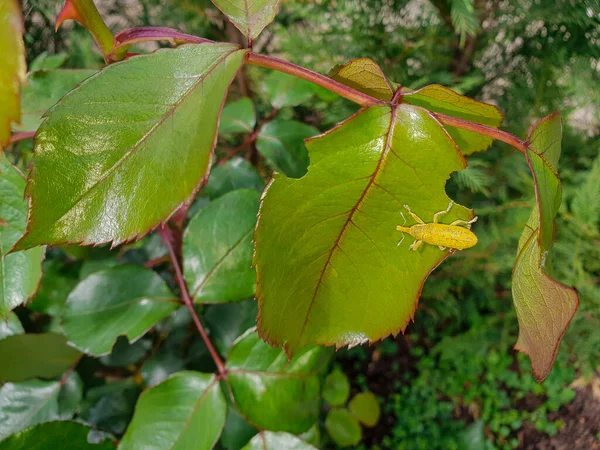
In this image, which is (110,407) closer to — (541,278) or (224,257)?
(224,257)

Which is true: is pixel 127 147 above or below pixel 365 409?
above

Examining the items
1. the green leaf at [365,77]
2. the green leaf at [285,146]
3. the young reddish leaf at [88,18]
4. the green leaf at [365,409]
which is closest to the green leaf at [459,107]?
the green leaf at [365,77]

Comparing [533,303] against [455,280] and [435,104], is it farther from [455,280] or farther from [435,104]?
[455,280]

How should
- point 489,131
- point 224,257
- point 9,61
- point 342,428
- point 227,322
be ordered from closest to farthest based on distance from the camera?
1. point 9,61
2. point 489,131
3. point 224,257
4. point 227,322
5. point 342,428

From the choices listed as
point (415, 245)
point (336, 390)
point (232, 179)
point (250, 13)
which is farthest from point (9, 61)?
point (336, 390)

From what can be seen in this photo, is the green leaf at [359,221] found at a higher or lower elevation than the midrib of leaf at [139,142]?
lower

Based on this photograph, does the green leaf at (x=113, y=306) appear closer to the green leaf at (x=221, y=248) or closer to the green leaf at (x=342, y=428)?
the green leaf at (x=221, y=248)
